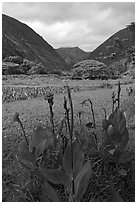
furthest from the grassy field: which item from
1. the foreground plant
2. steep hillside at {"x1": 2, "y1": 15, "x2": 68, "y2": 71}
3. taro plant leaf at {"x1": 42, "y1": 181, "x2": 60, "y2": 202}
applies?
steep hillside at {"x1": 2, "y1": 15, "x2": 68, "y2": 71}

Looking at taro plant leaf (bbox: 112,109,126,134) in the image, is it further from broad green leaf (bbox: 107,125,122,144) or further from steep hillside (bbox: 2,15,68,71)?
steep hillside (bbox: 2,15,68,71)

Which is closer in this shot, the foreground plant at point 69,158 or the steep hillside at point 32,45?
the foreground plant at point 69,158

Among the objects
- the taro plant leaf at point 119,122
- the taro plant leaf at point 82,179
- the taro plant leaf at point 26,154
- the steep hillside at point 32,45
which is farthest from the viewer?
the steep hillside at point 32,45

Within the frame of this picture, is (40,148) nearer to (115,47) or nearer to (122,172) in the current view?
(122,172)

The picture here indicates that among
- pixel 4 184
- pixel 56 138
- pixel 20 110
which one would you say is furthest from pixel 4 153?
pixel 20 110

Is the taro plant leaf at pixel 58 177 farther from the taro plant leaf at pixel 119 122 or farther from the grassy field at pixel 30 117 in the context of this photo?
the taro plant leaf at pixel 119 122

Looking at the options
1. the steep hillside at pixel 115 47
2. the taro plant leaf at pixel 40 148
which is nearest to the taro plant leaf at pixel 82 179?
the taro plant leaf at pixel 40 148
